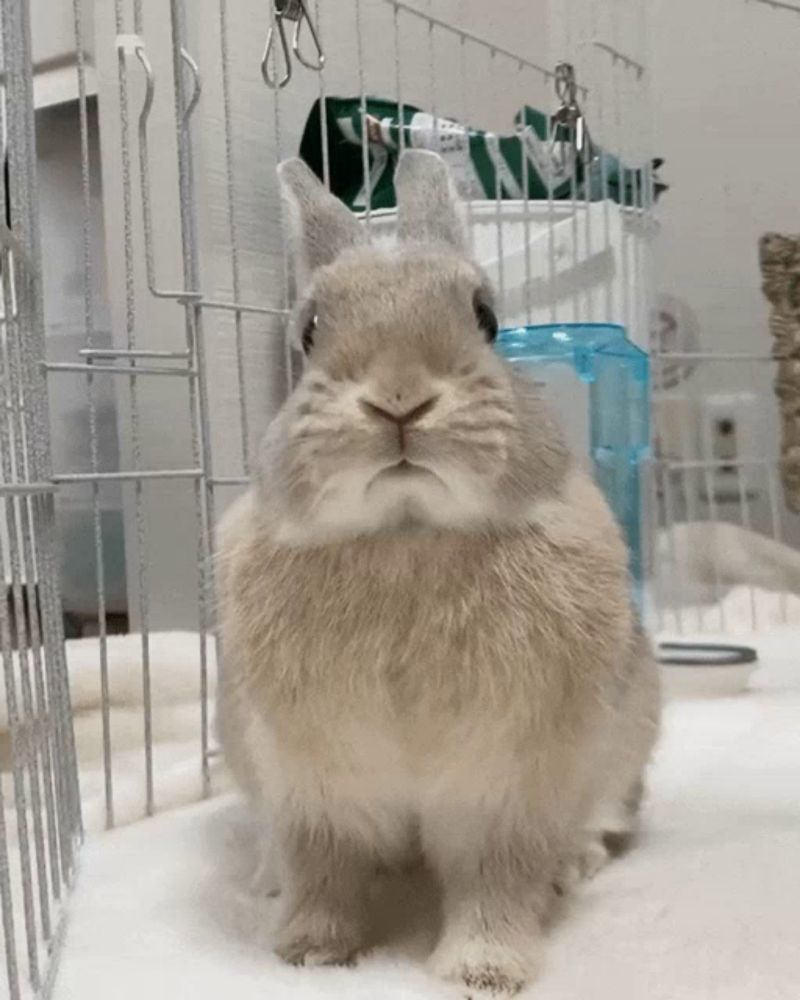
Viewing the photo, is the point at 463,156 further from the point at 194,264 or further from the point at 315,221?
the point at 315,221

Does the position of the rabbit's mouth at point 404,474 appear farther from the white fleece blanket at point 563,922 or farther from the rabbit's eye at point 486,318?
the white fleece blanket at point 563,922

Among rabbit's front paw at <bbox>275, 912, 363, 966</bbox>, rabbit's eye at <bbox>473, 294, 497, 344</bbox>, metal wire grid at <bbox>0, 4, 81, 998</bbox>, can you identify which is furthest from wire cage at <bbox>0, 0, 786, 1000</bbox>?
rabbit's eye at <bbox>473, 294, 497, 344</bbox>

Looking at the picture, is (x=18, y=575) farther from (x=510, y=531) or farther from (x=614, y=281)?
(x=614, y=281)

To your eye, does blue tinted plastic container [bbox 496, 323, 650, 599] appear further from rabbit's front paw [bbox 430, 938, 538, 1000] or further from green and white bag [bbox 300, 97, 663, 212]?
rabbit's front paw [bbox 430, 938, 538, 1000]

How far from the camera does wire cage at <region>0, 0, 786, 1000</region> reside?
3.37 feet

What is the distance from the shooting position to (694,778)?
4.17ft

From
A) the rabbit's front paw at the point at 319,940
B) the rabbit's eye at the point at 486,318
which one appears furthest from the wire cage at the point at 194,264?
the rabbit's eye at the point at 486,318

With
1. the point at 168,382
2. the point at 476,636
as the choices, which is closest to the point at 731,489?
the point at 168,382

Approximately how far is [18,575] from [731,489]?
5.52 feet

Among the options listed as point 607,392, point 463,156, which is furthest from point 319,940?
point 463,156

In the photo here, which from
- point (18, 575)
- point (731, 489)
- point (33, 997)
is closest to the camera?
point (33, 997)

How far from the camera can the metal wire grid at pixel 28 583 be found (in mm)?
830

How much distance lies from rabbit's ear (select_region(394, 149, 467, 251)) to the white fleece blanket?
1.74 ft

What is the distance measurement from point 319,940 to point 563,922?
188 millimetres
